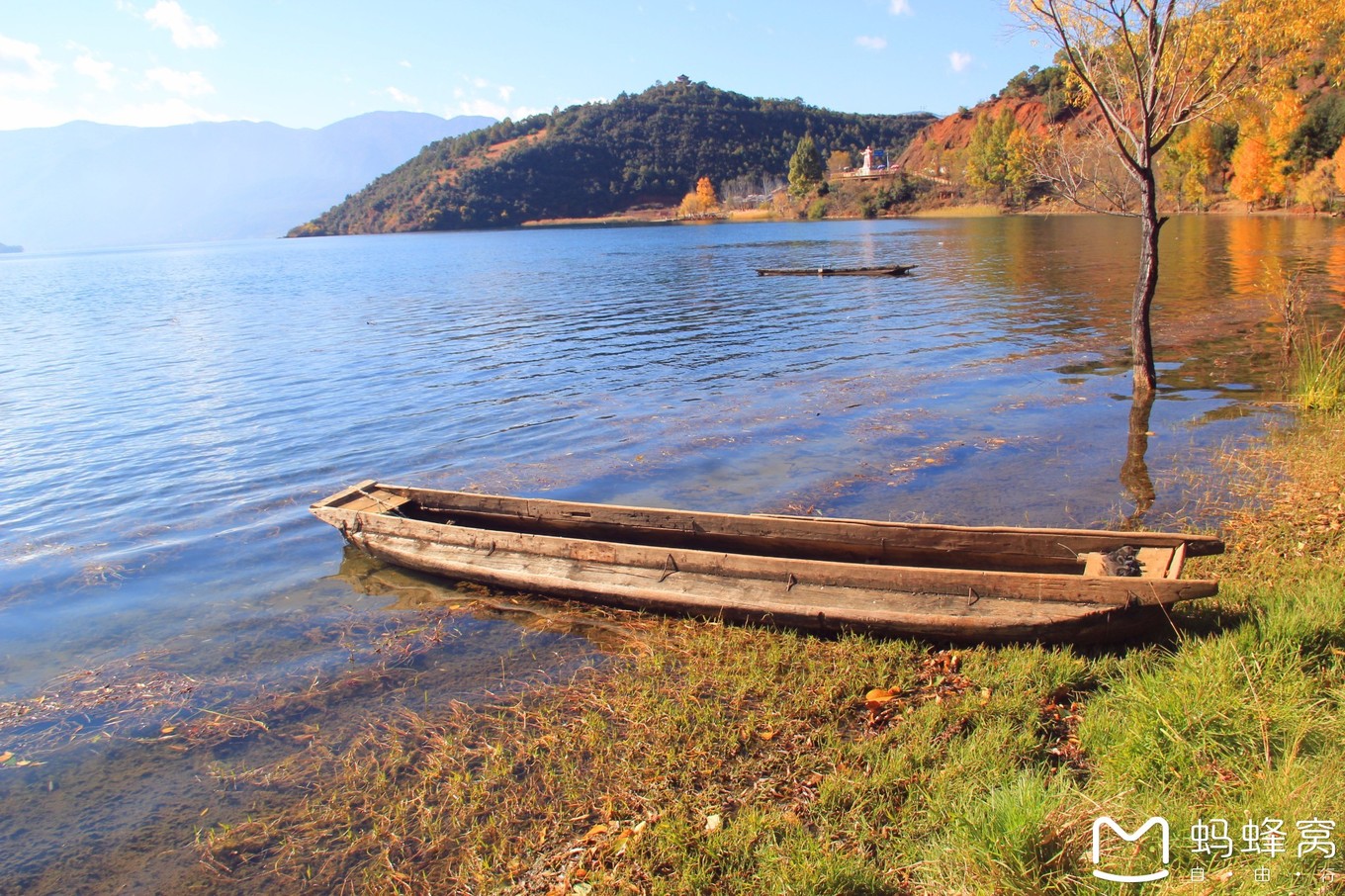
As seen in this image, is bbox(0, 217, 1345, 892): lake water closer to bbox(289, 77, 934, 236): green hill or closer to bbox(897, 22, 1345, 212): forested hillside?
bbox(897, 22, 1345, 212): forested hillside

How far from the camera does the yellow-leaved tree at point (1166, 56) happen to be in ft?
40.0

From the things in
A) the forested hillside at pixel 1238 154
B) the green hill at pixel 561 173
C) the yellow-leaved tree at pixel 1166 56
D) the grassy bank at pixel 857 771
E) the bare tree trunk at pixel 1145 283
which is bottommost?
the grassy bank at pixel 857 771

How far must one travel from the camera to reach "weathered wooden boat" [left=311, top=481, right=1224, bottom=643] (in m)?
5.95

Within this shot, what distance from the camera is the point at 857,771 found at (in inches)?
191

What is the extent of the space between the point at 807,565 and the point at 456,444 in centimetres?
949

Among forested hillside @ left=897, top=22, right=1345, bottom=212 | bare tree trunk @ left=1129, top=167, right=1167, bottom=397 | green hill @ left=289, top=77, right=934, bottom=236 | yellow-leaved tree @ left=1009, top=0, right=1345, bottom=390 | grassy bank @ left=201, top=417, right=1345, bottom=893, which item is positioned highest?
green hill @ left=289, top=77, right=934, bottom=236

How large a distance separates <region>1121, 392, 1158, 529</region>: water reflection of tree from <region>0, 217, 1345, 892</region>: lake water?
0.32 ft

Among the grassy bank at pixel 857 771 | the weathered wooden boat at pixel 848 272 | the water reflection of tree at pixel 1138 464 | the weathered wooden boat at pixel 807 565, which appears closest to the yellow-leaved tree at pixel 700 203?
the weathered wooden boat at pixel 848 272

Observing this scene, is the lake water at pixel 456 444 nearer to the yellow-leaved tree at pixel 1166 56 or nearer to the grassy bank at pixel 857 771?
the grassy bank at pixel 857 771

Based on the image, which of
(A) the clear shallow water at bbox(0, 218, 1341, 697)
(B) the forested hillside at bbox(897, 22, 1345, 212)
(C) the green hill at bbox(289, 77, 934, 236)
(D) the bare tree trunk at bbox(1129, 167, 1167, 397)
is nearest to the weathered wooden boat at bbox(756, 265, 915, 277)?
(A) the clear shallow water at bbox(0, 218, 1341, 697)

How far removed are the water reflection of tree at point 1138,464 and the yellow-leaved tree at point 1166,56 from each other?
1.95 m

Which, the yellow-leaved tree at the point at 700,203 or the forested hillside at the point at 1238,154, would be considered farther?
the yellow-leaved tree at the point at 700,203

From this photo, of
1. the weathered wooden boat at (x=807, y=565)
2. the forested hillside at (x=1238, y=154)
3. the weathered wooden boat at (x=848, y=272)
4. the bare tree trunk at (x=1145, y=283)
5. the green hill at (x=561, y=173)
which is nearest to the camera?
the weathered wooden boat at (x=807, y=565)

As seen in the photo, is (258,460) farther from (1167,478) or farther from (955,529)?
(1167,478)
